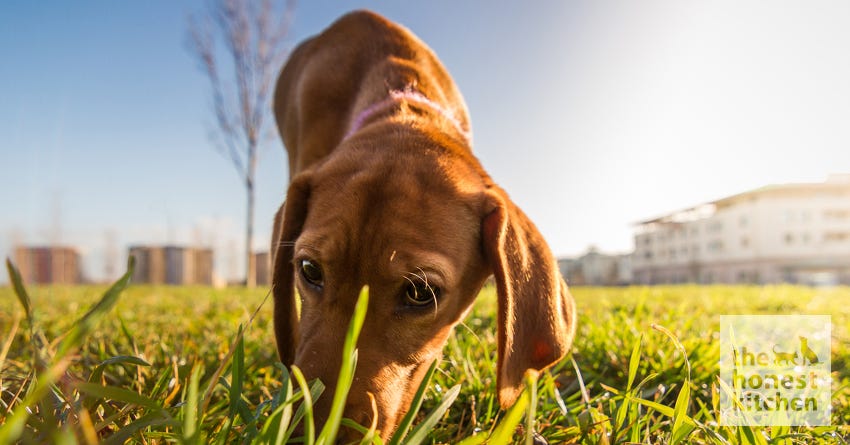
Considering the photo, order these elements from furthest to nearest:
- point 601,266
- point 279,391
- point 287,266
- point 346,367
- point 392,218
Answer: point 601,266, point 287,266, point 392,218, point 279,391, point 346,367

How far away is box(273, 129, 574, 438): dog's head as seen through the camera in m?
1.94

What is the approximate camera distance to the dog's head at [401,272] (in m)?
1.94

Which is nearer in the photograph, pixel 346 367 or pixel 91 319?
pixel 91 319

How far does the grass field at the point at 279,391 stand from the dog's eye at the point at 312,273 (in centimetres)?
34

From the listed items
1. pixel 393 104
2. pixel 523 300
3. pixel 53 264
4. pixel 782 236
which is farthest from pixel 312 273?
pixel 782 236

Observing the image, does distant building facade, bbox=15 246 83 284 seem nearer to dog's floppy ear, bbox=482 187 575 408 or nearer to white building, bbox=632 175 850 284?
dog's floppy ear, bbox=482 187 575 408

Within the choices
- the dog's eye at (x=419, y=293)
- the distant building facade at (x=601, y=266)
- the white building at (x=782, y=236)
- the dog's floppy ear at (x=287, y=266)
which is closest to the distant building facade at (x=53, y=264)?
the dog's floppy ear at (x=287, y=266)

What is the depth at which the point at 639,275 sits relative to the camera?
93188 mm

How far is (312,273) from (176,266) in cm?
2954

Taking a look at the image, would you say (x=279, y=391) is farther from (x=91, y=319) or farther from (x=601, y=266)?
(x=601, y=266)

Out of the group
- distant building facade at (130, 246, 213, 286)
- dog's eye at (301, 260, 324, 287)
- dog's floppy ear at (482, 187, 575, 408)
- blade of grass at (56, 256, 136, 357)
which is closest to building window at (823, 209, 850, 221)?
distant building facade at (130, 246, 213, 286)

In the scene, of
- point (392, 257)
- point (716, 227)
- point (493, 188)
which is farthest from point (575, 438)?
point (716, 227)

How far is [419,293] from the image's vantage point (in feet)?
7.00

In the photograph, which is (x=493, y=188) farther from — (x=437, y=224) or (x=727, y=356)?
(x=727, y=356)
